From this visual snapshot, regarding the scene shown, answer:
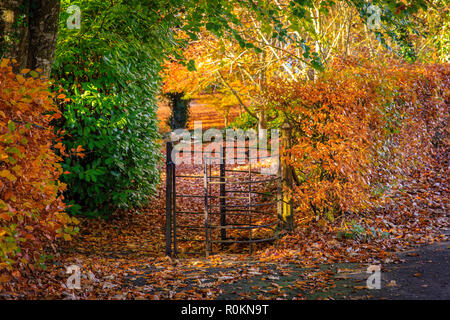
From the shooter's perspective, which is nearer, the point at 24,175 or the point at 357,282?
the point at 24,175

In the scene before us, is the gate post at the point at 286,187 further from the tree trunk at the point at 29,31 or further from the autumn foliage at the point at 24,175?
the autumn foliage at the point at 24,175

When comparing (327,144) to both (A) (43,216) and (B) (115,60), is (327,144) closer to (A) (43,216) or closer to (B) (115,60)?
(B) (115,60)

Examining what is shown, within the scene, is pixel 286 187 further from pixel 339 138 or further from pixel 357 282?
pixel 357 282

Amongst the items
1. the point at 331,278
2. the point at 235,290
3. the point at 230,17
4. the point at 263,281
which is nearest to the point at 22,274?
the point at 235,290

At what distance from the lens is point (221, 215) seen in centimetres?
821

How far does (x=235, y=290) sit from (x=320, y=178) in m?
3.27


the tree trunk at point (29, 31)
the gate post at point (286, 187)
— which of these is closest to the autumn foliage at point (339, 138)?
the gate post at point (286, 187)

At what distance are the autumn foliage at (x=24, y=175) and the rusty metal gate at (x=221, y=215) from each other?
8.07ft

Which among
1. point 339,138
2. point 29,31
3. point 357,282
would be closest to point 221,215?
point 339,138

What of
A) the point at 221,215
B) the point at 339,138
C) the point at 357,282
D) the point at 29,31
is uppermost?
the point at 29,31

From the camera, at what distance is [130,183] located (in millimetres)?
8898

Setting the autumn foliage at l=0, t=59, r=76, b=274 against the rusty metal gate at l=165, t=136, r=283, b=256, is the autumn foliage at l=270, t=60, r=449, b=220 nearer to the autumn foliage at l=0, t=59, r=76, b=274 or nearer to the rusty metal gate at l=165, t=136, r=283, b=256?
the rusty metal gate at l=165, t=136, r=283, b=256

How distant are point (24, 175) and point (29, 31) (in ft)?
8.06

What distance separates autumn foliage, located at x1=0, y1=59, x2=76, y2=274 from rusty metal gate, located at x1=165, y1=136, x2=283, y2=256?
2461 millimetres
